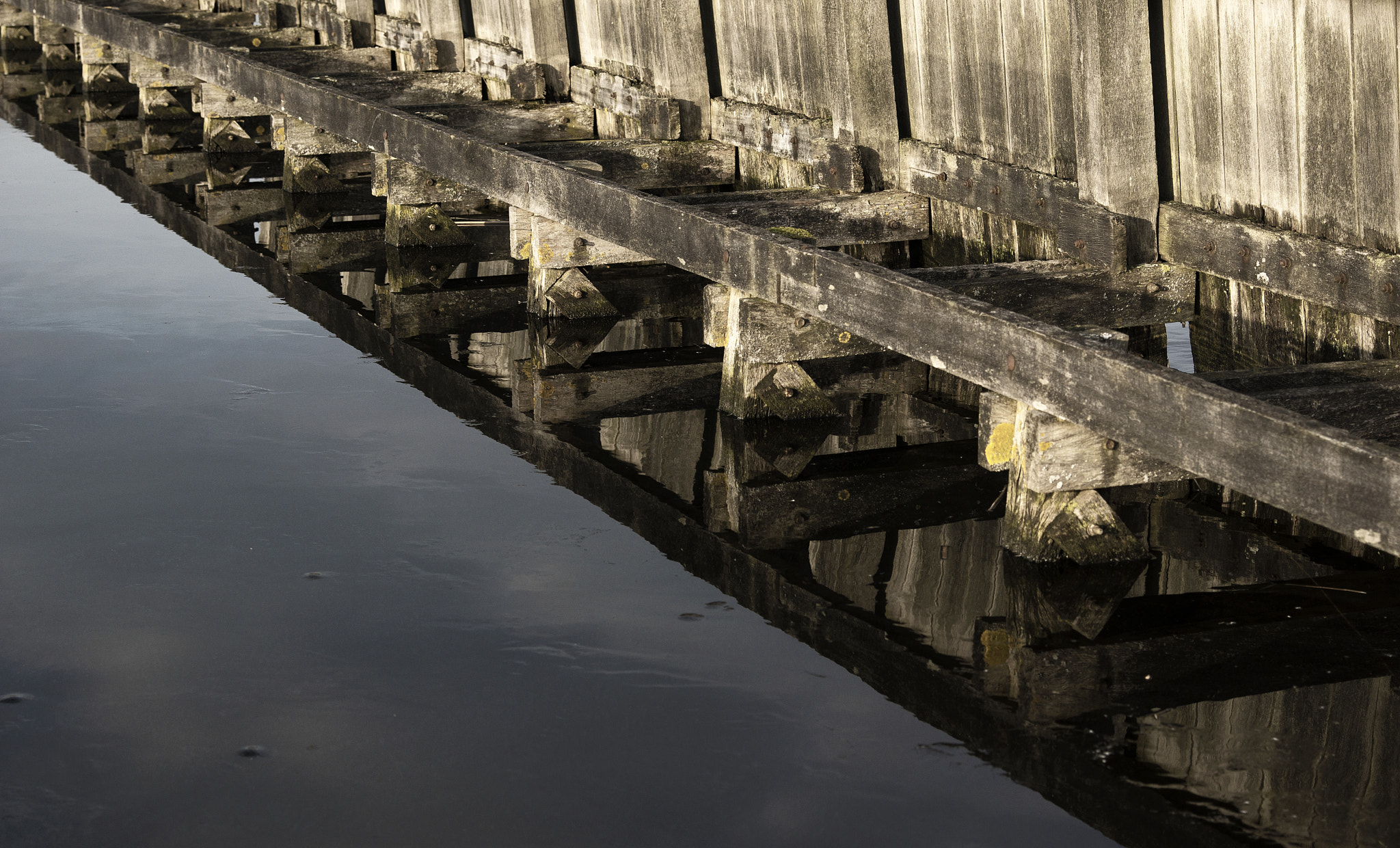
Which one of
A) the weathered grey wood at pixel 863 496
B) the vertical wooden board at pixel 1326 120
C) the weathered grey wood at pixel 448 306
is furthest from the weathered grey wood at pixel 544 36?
the vertical wooden board at pixel 1326 120

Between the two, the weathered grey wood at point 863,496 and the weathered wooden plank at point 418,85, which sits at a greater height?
the weathered wooden plank at point 418,85

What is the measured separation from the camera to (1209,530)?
589 cm

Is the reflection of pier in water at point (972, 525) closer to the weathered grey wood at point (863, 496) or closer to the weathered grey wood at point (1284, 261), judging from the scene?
the weathered grey wood at point (863, 496)

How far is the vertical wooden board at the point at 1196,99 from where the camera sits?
6.10 m

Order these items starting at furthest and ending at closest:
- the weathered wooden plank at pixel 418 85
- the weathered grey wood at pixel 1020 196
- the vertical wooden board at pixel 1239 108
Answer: the weathered wooden plank at pixel 418 85 → the weathered grey wood at pixel 1020 196 → the vertical wooden board at pixel 1239 108

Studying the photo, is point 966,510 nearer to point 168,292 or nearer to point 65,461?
point 65,461

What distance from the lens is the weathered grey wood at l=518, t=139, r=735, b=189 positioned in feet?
30.5

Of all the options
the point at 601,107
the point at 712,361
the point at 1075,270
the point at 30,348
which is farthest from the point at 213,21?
the point at 1075,270

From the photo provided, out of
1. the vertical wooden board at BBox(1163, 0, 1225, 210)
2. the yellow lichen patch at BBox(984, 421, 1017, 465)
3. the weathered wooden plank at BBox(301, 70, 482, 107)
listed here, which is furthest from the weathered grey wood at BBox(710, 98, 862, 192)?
the weathered wooden plank at BBox(301, 70, 482, 107)

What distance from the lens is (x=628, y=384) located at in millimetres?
7855

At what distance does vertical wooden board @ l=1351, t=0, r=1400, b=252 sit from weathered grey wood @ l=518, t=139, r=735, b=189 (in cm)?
436

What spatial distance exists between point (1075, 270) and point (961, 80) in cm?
138

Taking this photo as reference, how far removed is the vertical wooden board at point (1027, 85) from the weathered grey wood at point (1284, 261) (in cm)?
75

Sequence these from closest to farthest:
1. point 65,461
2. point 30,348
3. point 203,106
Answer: point 65,461 → point 30,348 → point 203,106
